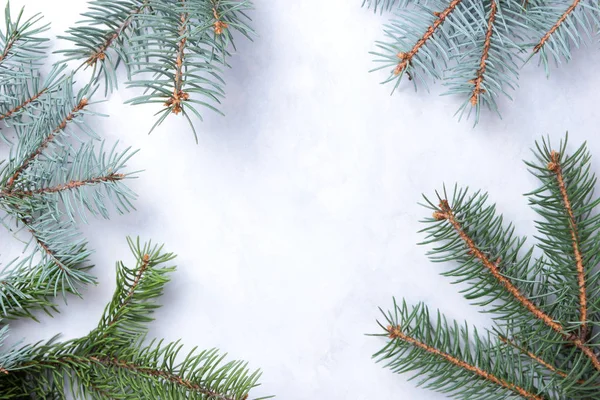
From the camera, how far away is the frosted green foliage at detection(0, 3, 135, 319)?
0.67 metres

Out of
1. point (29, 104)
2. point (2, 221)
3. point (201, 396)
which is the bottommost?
point (201, 396)

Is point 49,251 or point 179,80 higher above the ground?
point 179,80

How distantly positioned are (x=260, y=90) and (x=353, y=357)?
0.32m

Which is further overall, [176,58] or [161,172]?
[161,172]

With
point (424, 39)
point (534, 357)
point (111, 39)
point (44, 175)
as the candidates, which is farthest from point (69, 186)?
point (534, 357)

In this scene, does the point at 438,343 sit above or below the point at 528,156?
below

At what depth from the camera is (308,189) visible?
0.72m

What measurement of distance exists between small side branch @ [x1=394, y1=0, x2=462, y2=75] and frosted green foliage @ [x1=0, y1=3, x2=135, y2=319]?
0.30m

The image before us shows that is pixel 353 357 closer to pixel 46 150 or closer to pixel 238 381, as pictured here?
pixel 238 381

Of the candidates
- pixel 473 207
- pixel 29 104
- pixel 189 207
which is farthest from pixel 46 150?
pixel 473 207

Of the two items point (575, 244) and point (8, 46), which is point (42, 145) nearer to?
point (8, 46)

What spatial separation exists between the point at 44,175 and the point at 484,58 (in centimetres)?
48

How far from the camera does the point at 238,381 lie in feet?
2.22

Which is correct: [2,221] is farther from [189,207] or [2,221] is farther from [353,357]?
[353,357]
